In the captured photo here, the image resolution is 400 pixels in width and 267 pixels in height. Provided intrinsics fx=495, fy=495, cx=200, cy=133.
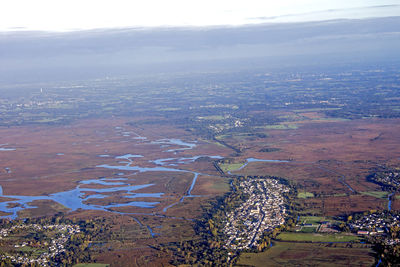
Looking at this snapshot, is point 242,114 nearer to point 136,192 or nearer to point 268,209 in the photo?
point 136,192

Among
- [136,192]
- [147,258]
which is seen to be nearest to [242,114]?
[136,192]

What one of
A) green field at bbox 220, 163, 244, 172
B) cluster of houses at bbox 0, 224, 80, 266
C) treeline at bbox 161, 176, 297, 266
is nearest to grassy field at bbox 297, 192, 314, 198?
treeline at bbox 161, 176, 297, 266

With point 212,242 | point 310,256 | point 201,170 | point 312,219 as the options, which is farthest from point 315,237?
point 201,170

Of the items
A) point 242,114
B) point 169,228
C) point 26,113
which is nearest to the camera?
point 169,228

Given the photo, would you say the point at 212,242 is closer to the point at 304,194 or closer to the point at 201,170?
the point at 304,194

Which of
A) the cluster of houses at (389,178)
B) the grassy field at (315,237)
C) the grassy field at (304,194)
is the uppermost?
the grassy field at (315,237)

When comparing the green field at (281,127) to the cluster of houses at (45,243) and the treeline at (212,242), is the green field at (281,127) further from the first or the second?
the cluster of houses at (45,243)

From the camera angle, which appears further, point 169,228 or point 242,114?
point 242,114

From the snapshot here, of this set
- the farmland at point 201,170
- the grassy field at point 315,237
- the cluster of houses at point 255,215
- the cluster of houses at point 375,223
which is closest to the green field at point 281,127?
the farmland at point 201,170
